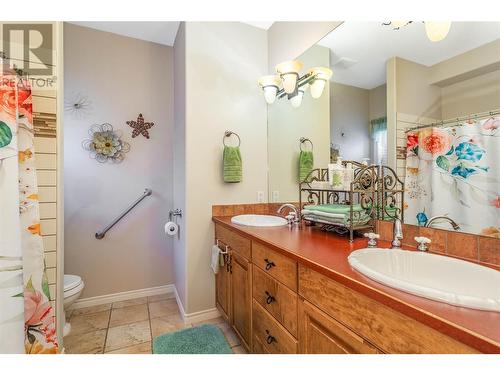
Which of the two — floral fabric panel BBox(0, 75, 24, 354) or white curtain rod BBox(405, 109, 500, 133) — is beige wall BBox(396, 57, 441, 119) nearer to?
white curtain rod BBox(405, 109, 500, 133)

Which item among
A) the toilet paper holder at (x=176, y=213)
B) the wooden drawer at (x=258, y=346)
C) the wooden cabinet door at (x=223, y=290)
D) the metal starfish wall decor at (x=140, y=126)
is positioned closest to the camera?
the wooden drawer at (x=258, y=346)

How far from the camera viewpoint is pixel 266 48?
7.43ft

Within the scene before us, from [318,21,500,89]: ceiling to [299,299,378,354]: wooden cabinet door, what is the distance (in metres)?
1.17

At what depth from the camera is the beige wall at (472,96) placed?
2.98 feet

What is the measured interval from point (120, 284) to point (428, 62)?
9.33 feet

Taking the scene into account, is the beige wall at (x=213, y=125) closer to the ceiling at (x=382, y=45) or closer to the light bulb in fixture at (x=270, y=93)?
the light bulb in fixture at (x=270, y=93)

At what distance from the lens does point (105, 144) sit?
7.32 feet

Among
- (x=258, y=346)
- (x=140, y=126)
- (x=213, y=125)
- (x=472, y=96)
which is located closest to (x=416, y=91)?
(x=472, y=96)

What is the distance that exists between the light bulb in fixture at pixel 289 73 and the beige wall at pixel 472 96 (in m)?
1.06

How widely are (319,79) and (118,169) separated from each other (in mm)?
1935

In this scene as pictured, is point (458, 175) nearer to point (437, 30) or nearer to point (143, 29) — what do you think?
point (437, 30)

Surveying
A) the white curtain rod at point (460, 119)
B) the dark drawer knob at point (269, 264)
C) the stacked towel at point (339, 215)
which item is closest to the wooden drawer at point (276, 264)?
the dark drawer knob at point (269, 264)
